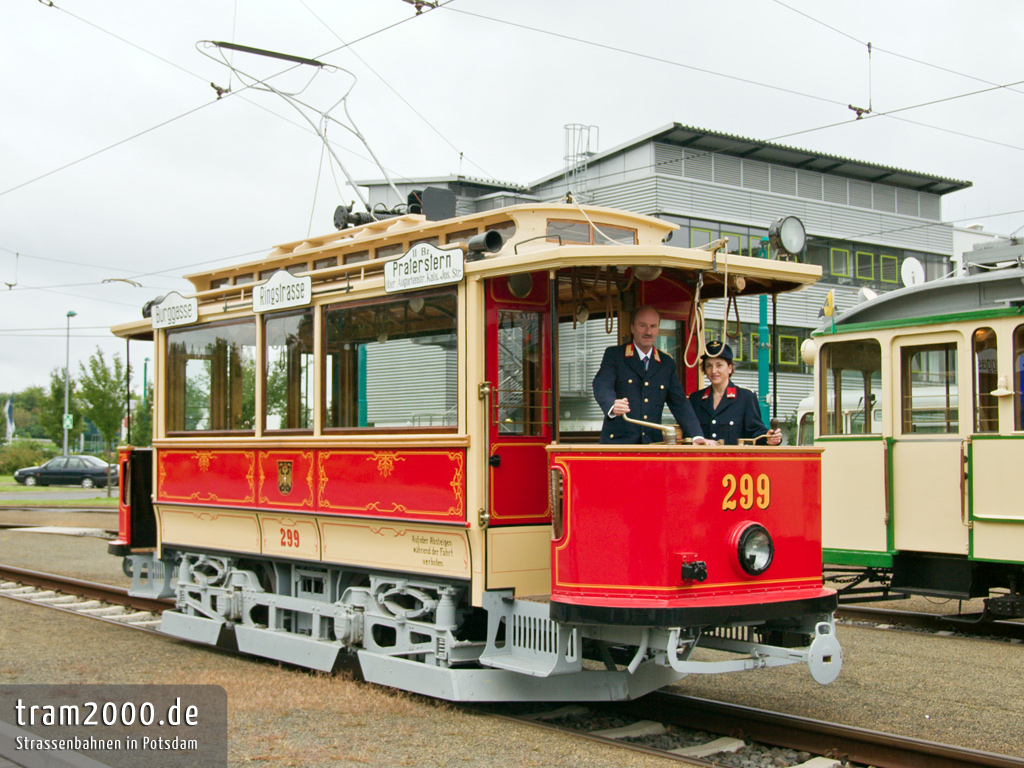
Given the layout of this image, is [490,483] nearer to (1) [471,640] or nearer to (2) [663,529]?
(1) [471,640]

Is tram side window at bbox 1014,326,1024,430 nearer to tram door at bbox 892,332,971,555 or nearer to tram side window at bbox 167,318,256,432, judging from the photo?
tram door at bbox 892,332,971,555

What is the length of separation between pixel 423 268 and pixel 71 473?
37817mm

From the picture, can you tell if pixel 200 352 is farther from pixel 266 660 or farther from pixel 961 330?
pixel 961 330

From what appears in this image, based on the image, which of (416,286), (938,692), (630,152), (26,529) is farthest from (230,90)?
(630,152)

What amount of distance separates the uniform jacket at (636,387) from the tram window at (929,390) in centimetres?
417

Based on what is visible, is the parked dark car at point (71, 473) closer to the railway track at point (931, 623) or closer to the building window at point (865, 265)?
the building window at point (865, 265)

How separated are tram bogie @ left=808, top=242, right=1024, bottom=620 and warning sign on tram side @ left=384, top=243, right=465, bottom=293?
17.2 ft

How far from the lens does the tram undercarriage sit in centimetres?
612

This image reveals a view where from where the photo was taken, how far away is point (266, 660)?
29.2ft

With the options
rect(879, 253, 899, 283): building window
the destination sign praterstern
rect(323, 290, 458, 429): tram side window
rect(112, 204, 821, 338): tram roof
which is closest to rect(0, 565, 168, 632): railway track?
the destination sign praterstern

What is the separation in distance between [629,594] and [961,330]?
543cm

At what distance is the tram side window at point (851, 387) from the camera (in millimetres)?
10633

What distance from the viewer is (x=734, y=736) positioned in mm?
6344

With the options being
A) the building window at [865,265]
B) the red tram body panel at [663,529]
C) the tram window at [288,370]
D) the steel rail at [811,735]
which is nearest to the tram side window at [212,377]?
the tram window at [288,370]
